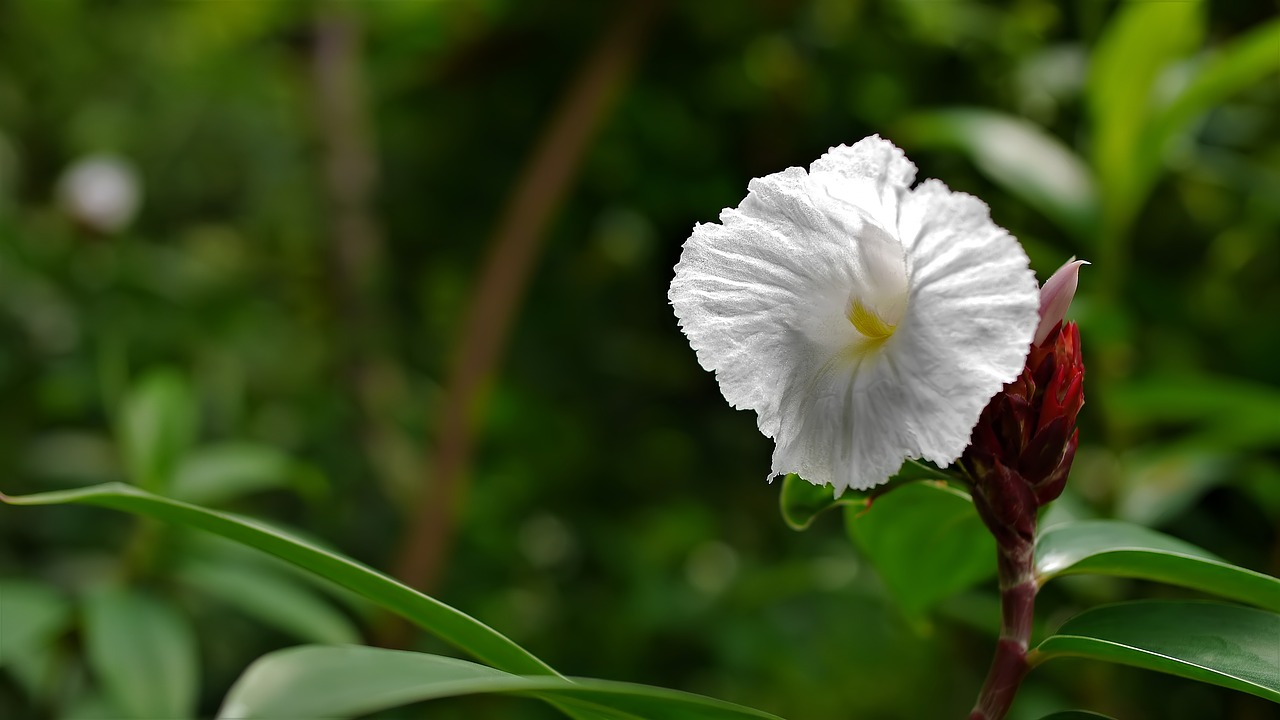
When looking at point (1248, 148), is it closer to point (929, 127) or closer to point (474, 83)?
point (929, 127)

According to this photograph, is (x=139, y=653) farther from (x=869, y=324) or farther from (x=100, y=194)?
(x=100, y=194)

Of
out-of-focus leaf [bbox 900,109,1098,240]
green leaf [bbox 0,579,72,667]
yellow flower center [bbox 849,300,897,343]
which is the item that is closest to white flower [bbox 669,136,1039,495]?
yellow flower center [bbox 849,300,897,343]

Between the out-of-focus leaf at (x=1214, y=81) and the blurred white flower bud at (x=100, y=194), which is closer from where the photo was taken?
the out-of-focus leaf at (x=1214, y=81)

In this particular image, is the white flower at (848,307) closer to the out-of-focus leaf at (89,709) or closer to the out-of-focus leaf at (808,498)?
the out-of-focus leaf at (808,498)

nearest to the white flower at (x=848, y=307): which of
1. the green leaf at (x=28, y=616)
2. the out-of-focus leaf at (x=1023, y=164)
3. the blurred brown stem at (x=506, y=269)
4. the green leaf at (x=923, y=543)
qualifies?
the green leaf at (x=923, y=543)

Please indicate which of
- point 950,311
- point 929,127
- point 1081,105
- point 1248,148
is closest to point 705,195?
point 929,127

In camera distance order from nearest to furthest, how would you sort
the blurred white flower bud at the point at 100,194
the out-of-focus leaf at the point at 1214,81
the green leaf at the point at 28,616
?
1. the green leaf at the point at 28,616
2. the out-of-focus leaf at the point at 1214,81
3. the blurred white flower bud at the point at 100,194

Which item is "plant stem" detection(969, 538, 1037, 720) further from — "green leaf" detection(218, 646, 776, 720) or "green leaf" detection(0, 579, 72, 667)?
"green leaf" detection(0, 579, 72, 667)

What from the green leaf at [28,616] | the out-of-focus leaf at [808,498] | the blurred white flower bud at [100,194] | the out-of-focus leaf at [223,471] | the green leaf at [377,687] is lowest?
the green leaf at [28,616]
